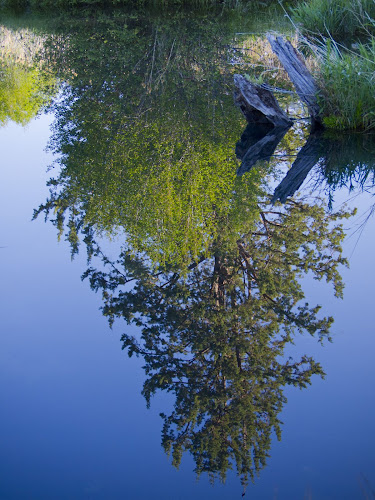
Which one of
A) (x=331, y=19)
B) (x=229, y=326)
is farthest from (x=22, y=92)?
(x=229, y=326)

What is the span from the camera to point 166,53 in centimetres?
1072

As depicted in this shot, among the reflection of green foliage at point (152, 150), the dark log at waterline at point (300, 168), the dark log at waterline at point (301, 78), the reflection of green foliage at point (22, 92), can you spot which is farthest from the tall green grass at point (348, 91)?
the reflection of green foliage at point (22, 92)

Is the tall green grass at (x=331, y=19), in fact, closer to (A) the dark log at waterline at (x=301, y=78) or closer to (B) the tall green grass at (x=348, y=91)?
(A) the dark log at waterline at (x=301, y=78)

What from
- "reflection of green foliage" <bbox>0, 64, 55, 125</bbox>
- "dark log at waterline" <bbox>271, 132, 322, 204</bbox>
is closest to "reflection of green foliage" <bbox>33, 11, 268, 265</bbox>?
"dark log at waterline" <bbox>271, 132, 322, 204</bbox>

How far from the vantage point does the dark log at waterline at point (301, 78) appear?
626 cm

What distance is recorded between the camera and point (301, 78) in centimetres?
648

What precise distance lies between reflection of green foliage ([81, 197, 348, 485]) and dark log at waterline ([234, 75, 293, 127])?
2.25 metres

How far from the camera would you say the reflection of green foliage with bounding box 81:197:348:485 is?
8.09 ft

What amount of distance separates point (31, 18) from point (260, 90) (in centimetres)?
1380

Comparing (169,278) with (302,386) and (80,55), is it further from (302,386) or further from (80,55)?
(80,55)

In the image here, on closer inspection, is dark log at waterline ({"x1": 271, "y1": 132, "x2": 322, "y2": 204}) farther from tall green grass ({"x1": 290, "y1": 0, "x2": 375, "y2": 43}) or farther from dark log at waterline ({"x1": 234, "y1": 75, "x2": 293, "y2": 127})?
tall green grass ({"x1": 290, "y1": 0, "x2": 375, "y2": 43})

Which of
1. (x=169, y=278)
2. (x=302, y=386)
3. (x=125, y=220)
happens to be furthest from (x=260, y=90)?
Answer: (x=302, y=386)

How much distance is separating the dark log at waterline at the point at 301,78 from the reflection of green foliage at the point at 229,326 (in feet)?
6.89

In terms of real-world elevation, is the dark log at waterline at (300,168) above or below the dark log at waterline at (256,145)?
below
